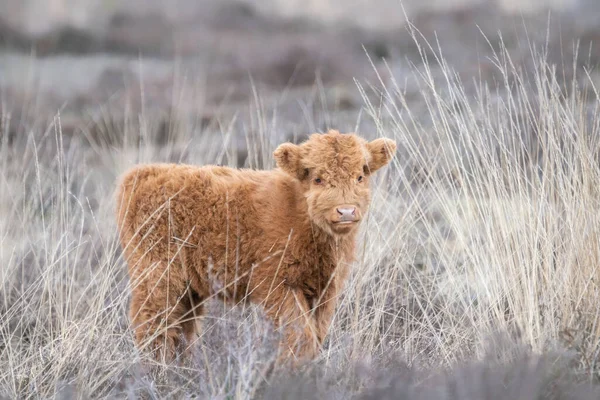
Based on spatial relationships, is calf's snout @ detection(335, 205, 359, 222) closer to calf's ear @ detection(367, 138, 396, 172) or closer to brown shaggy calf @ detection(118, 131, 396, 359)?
brown shaggy calf @ detection(118, 131, 396, 359)

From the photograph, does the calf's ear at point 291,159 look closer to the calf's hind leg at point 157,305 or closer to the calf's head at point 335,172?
the calf's head at point 335,172

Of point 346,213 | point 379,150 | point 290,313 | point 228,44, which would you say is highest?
point 228,44

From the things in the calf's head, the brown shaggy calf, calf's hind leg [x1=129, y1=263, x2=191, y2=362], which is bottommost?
calf's hind leg [x1=129, y1=263, x2=191, y2=362]

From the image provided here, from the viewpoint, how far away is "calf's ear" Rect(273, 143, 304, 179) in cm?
442

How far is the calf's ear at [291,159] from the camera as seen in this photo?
4.42 m

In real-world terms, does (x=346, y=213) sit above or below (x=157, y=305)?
above

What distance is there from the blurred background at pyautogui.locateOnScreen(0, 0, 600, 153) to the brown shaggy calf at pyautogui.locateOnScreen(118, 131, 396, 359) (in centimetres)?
790

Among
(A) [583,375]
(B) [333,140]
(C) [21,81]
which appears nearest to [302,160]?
(B) [333,140]

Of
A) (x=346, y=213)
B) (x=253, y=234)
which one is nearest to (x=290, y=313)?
(x=253, y=234)

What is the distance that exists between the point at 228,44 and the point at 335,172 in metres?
14.8

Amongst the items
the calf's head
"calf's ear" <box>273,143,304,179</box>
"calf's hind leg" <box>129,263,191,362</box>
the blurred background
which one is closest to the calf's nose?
the calf's head

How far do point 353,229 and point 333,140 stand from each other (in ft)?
1.73

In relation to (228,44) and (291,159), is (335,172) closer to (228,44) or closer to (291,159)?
(291,159)

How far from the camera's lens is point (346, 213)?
4070 millimetres
